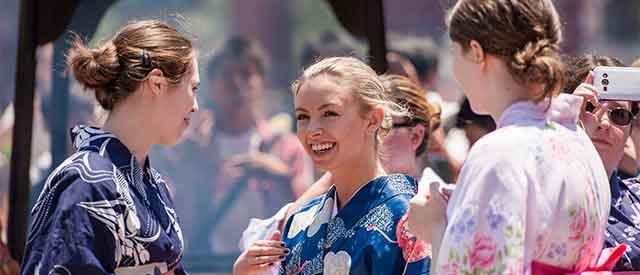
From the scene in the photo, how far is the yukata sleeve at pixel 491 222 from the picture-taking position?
1795 millimetres

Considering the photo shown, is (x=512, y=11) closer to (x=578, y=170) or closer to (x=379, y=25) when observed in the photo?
(x=578, y=170)

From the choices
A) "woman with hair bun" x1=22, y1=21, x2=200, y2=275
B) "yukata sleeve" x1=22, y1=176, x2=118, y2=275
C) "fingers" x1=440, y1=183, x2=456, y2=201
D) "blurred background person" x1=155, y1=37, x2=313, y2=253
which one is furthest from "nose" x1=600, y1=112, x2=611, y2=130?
"blurred background person" x1=155, y1=37, x2=313, y2=253

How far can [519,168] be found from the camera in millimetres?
1820

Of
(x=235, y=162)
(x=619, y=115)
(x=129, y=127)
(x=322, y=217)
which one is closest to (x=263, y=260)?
(x=322, y=217)

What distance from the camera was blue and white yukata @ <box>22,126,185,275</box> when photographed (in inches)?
89.0

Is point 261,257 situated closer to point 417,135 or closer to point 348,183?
point 348,183

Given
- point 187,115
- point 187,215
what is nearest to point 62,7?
point 187,215

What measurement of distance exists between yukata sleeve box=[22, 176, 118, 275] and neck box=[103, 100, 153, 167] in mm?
201

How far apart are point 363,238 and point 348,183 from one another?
0.57 ft

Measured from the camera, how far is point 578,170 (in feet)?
6.20

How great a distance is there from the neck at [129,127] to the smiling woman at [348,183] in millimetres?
354

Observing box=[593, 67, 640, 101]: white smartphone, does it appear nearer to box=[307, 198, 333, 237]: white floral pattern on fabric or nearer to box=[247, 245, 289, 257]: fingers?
box=[307, 198, 333, 237]: white floral pattern on fabric

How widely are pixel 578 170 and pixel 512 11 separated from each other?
28 centimetres

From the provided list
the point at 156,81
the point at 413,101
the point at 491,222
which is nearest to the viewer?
the point at 491,222
